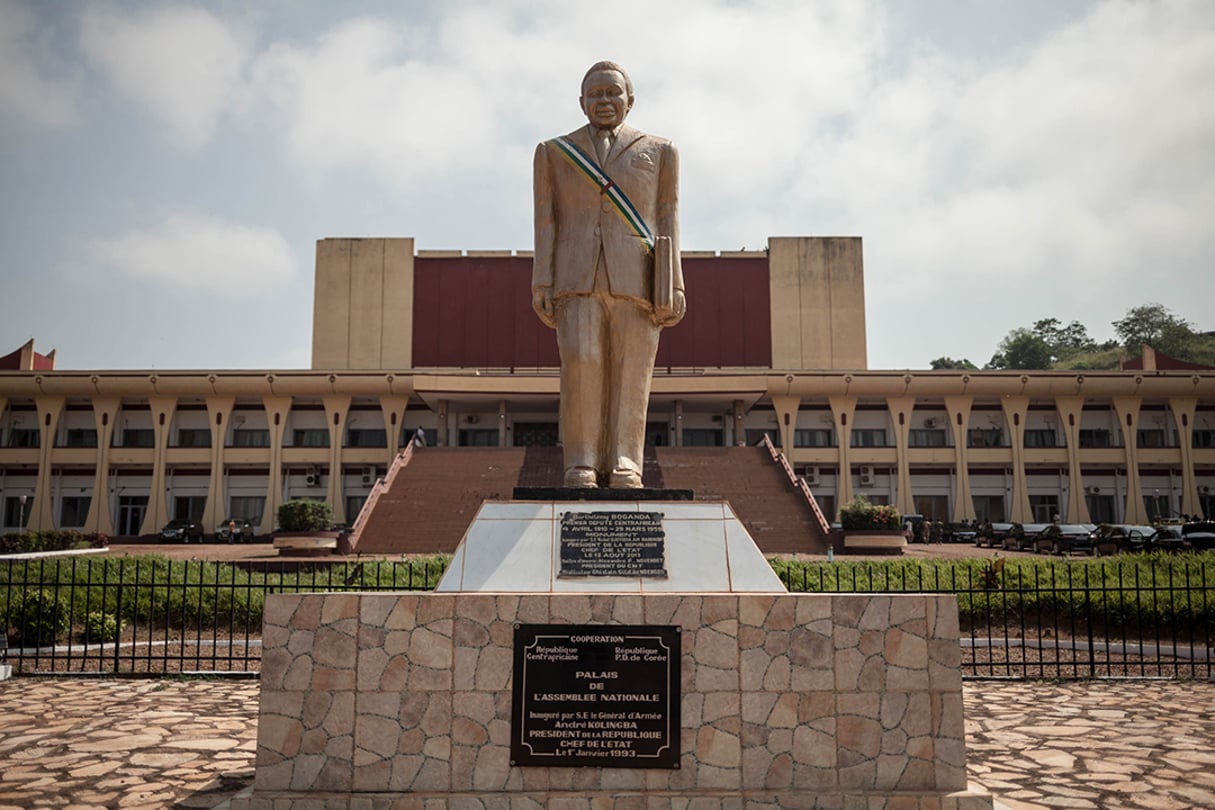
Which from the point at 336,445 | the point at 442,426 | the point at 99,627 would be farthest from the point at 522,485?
the point at 336,445

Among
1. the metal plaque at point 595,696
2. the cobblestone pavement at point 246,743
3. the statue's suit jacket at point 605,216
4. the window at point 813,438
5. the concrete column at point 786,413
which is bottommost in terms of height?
the cobblestone pavement at point 246,743

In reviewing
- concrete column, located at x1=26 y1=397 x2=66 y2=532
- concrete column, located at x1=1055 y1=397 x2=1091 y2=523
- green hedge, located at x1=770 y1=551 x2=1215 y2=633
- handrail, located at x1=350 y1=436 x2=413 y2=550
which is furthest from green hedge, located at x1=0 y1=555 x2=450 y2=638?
concrete column, located at x1=1055 y1=397 x2=1091 y2=523

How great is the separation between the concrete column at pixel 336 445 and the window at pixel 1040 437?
25746 mm

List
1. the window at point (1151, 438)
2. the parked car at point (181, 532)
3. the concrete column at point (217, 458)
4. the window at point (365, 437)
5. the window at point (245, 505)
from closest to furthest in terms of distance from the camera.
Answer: the parked car at point (181, 532) < the concrete column at point (217, 458) < the window at point (245, 505) < the window at point (365, 437) < the window at point (1151, 438)

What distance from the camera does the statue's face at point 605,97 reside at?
263 inches

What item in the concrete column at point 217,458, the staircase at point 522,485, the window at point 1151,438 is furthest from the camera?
the window at point 1151,438

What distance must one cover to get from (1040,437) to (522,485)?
2259 centimetres

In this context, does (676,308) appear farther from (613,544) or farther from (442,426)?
(442,426)

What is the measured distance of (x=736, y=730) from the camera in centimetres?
467

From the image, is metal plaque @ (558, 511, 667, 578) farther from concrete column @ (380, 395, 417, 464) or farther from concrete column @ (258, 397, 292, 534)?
concrete column @ (258, 397, 292, 534)

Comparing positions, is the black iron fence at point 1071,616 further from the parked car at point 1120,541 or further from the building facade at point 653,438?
the building facade at point 653,438

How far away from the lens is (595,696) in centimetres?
470

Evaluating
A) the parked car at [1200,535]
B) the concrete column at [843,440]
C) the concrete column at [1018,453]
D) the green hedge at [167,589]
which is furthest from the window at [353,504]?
the parked car at [1200,535]

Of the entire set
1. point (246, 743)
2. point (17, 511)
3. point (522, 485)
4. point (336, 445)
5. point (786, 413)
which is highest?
point (786, 413)
